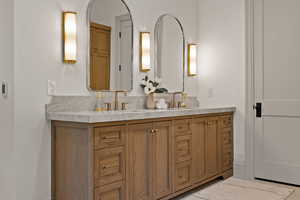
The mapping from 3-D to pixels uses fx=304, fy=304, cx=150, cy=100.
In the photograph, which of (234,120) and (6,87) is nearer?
(6,87)

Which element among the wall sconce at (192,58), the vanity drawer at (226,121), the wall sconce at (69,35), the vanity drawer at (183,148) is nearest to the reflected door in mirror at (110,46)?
the wall sconce at (69,35)

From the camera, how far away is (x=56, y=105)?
262 cm

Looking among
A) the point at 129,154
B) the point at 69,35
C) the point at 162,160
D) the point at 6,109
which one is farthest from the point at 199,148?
the point at 6,109

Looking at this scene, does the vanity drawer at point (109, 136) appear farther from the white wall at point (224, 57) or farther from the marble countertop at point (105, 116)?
the white wall at point (224, 57)

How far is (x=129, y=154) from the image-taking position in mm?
2525

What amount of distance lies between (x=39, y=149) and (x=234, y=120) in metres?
2.53

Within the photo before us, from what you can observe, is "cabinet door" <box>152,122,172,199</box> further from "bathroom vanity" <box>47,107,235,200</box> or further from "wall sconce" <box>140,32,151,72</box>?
"wall sconce" <box>140,32,151,72</box>

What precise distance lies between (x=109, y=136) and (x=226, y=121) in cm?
200

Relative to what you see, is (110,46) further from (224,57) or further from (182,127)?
(224,57)

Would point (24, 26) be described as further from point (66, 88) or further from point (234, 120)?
point (234, 120)

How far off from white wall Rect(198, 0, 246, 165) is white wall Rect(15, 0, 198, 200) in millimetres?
1998

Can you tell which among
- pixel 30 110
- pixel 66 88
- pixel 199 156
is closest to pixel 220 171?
pixel 199 156

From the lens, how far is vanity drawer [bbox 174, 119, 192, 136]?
3052 mm

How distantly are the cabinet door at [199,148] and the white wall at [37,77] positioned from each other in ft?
4.30
